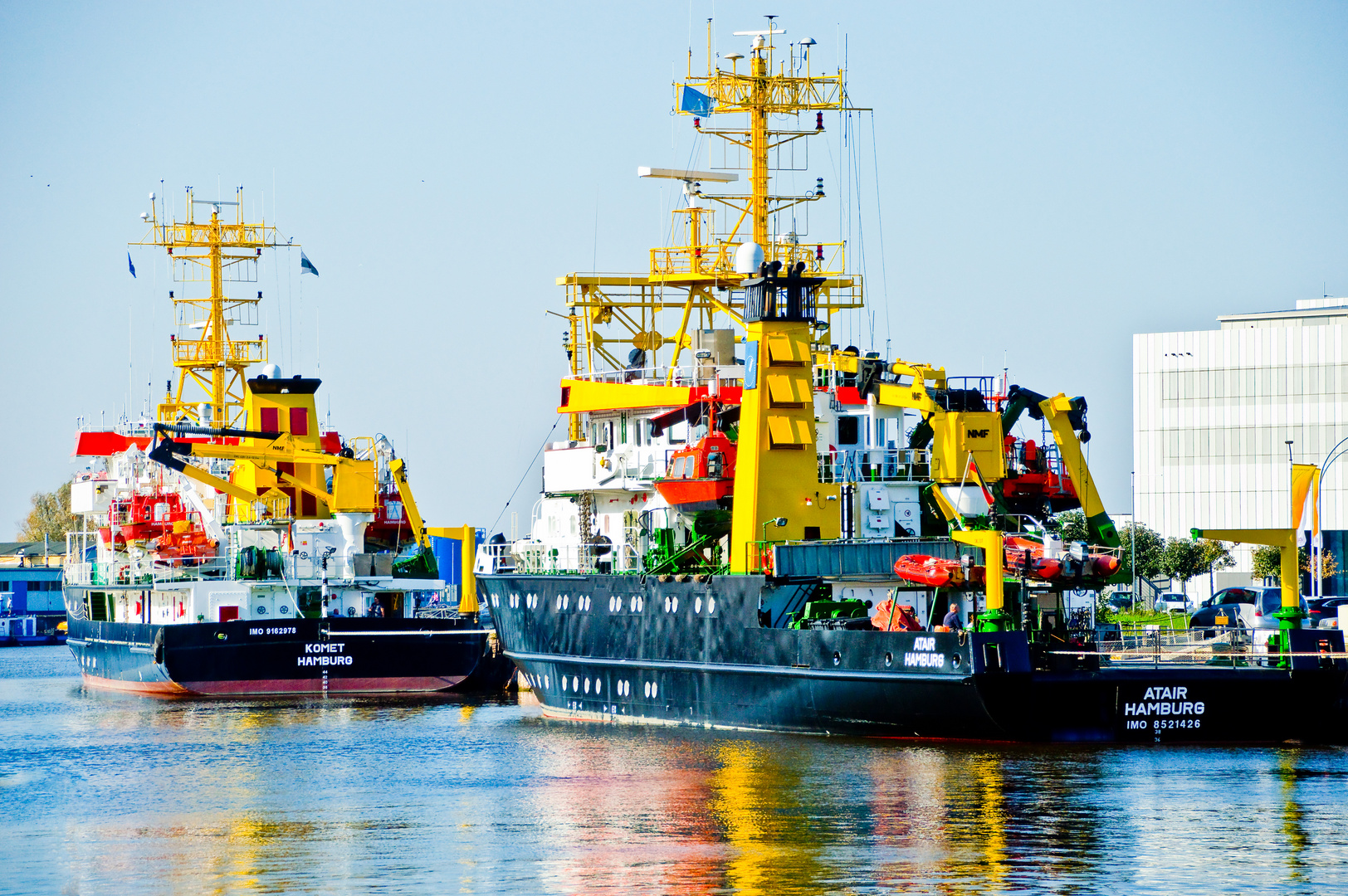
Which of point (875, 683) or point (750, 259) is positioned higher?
point (750, 259)

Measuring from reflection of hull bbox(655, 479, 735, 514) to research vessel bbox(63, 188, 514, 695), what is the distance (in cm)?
1231

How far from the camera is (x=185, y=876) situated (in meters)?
21.8

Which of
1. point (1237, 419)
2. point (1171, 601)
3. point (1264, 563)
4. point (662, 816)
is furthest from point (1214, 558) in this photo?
point (662, 816)

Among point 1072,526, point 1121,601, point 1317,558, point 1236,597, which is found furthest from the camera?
point 1072,526

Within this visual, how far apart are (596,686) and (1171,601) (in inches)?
1579

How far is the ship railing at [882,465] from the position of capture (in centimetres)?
3712

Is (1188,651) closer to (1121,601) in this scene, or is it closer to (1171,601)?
(1121,601)

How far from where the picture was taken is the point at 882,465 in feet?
123

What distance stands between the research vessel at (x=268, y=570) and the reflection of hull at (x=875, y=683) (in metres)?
11.1

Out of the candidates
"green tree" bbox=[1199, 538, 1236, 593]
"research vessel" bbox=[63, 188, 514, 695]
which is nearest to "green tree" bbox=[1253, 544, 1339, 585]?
"green tree" bbox=[1199, 538, 1236, 593]

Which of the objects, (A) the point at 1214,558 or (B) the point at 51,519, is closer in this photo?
(A) the point at 1214,558

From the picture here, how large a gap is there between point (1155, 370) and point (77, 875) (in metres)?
76.9

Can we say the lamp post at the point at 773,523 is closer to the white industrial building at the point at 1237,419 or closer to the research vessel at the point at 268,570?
the research vessel at the point at 268,570

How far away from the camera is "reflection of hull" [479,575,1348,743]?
30.5m
